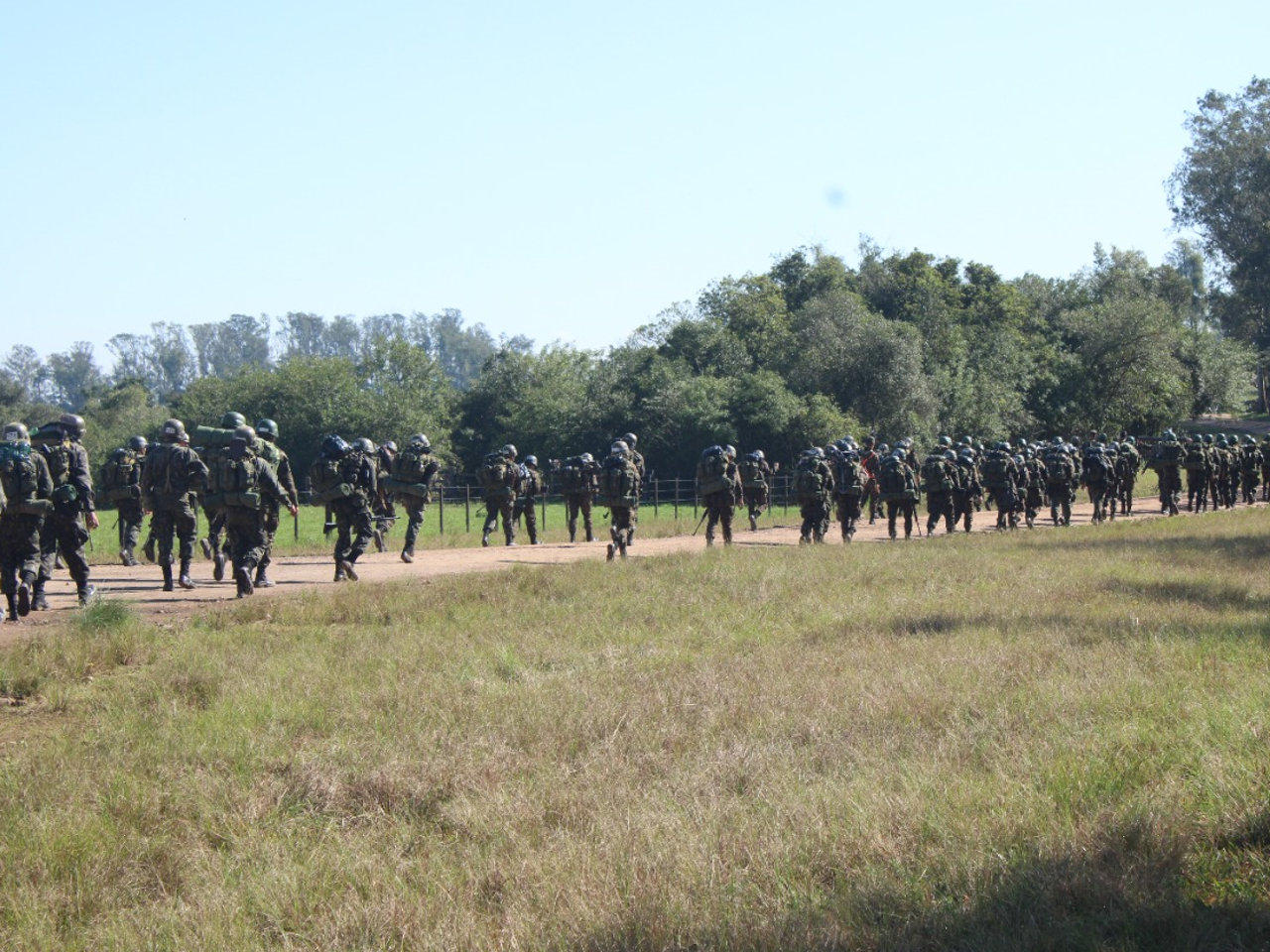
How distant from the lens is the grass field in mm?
4875

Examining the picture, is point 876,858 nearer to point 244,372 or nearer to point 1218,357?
point 244,372

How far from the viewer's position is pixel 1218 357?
7425 cm

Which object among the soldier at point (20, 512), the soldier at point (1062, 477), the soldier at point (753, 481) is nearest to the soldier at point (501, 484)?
the soldier at point (753, 481)

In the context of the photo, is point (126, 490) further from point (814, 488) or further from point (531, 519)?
point (814, 488)

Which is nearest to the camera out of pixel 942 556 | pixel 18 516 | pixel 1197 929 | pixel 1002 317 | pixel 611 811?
pixel 1197 929

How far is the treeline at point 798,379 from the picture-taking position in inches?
2041

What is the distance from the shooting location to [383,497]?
23891mm

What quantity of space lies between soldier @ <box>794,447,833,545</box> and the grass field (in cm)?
1180

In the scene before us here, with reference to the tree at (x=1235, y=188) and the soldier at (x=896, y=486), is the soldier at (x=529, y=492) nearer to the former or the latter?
the soldier at (x=896, y=486)

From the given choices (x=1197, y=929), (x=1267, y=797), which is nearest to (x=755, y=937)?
(x=1197, y=929)

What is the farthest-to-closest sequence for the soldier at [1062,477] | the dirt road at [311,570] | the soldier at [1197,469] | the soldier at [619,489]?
the soldier at [1197,469] < the soldier at [1062,477] < the soldier at [619,489] < the dirt road at [311,570]

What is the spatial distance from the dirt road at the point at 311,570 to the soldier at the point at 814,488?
167 cm

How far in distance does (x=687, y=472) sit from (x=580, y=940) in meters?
46.7

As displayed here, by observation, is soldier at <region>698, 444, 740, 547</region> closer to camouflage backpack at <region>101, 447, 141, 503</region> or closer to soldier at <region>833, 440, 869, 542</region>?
soldier at <region>833, 440, 869, 542</region>
